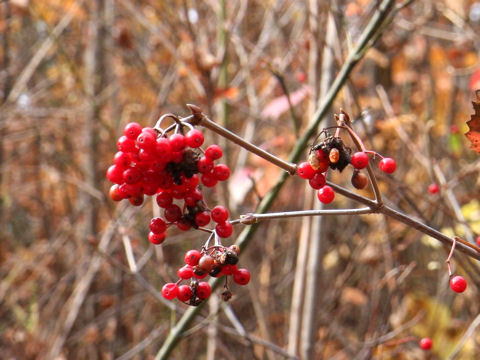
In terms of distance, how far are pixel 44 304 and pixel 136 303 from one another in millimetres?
700

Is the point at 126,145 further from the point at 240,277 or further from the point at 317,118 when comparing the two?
the point at 317,118

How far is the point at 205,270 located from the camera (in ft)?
2.51

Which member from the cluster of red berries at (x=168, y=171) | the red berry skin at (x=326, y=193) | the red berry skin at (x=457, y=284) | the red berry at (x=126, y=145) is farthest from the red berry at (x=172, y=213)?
the red berry skin at (x=457, y=284)

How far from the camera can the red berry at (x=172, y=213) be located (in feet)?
2.66

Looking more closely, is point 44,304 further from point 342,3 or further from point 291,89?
point 342,3

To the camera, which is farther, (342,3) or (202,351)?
(202,351)

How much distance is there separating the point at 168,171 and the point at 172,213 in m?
0.09

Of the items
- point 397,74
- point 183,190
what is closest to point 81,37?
point 397,74

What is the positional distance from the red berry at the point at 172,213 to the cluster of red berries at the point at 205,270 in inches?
2.3

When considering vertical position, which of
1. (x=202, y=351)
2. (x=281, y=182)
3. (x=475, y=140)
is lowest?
(x=202, y=351)

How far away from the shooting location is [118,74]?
14.9ft

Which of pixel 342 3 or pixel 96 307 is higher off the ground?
pixel 342 3

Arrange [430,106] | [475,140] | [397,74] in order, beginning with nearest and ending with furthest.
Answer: [475,140]
[430,106]
[397,74]

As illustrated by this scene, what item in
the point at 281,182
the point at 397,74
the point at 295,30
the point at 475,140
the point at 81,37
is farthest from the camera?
the point at 81,37
